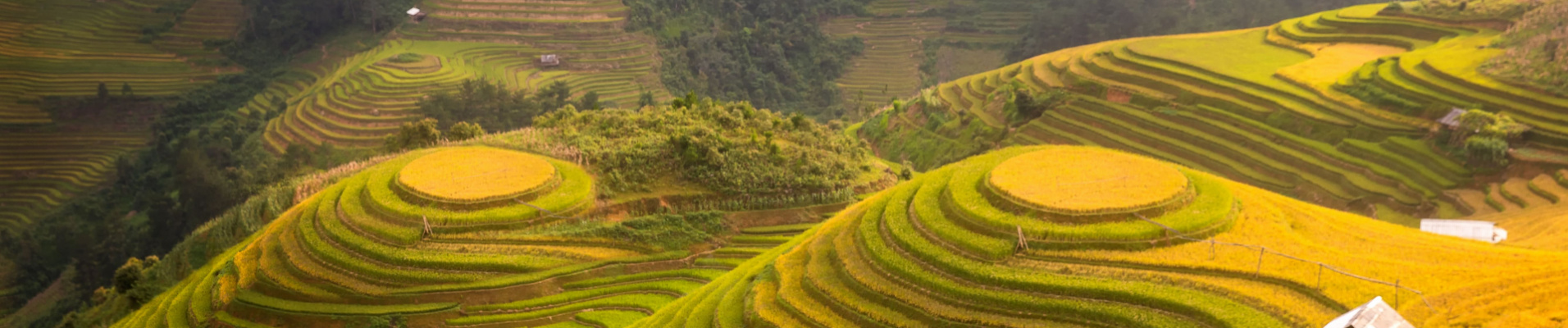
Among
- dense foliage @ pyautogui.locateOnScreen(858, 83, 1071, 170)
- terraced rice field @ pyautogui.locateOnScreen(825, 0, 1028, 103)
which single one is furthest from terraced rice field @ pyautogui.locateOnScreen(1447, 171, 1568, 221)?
terraced rice field @ pyautogui.locateOnScreen(825, 0, 1028, 103)

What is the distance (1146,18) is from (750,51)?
22.2 m

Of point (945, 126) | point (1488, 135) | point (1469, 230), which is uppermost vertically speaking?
point (1469, 230)

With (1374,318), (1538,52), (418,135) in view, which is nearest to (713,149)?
(418,135)

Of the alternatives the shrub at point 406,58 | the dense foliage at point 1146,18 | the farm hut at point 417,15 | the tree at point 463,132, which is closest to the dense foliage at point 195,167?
the farm hut at point 417,15

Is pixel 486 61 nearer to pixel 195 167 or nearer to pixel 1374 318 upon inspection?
pixel 195 167

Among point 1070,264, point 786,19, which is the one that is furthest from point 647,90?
point 1070,264

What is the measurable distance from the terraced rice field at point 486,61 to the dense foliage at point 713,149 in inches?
770

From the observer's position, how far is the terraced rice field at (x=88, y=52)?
33.5 m

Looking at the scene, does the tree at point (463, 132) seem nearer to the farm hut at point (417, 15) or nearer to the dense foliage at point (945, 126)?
the dense foliage at point (945, 126)

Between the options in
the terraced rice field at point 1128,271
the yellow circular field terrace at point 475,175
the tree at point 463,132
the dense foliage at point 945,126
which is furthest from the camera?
the dense foliage at point 945,126

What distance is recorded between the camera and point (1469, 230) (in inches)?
512

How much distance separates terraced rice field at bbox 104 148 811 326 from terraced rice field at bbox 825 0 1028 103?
108 ft

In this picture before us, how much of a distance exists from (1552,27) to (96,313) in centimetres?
3572

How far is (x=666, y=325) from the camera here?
1188 cm
